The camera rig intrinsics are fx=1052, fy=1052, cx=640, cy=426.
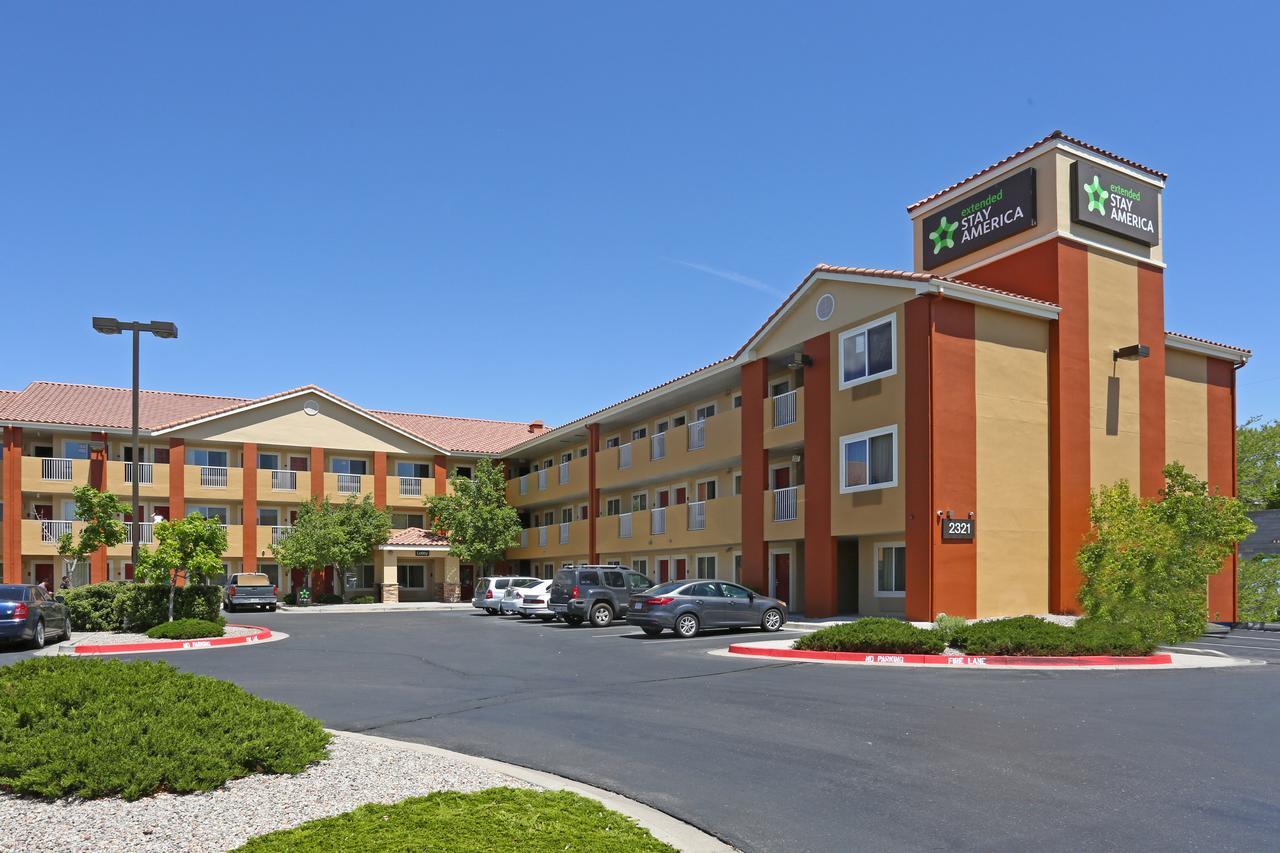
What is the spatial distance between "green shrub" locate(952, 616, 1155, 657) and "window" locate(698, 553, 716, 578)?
18.2 meters

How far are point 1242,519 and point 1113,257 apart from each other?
28.7 feet

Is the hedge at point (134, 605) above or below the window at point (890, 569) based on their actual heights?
below

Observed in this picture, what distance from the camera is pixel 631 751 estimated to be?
32.6 feet

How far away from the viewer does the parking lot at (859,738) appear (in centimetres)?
729

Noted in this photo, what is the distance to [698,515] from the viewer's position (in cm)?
3609

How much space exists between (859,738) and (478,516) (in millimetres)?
41084

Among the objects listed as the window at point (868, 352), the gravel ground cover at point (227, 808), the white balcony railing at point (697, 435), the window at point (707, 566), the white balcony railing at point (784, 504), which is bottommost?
the window at point (707, 566)

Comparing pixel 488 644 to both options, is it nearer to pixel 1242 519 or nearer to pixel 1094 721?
pixel 1094 721

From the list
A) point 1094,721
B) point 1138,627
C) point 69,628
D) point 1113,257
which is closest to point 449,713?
point 1094,721

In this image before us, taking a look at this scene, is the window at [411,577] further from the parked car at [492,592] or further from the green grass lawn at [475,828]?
the green grass lawn at [475,828]

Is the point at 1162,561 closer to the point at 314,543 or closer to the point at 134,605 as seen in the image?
the point at 134,605

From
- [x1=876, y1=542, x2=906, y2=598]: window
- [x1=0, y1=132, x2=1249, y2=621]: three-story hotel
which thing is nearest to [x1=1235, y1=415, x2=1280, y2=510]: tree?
[x1=0, y1=132, x2=1249, y2=621]: three-story hotel

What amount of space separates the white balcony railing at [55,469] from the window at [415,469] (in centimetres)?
1534

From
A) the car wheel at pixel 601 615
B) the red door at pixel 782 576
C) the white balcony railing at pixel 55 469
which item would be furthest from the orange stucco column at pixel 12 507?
the red door at pixel 782 576
